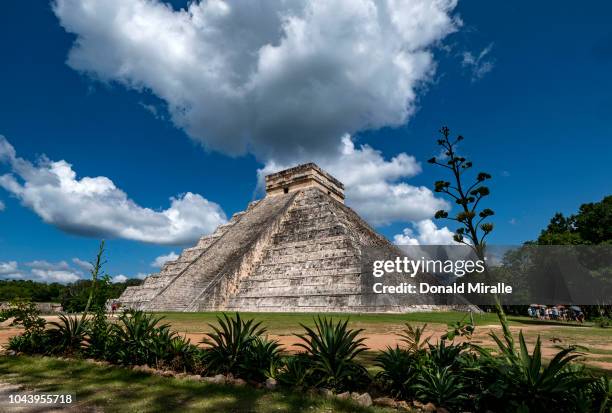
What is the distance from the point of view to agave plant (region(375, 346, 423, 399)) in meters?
4.23

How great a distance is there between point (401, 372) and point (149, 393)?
301 cm

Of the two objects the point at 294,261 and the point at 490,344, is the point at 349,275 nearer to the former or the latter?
the point at 294,261

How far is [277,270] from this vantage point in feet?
67.7

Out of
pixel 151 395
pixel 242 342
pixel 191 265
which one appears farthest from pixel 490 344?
pixel 191 265

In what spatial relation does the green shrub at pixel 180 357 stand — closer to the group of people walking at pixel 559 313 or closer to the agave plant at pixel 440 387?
the agave plant at pixel 440 387

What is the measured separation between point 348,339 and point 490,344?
18.2 feet

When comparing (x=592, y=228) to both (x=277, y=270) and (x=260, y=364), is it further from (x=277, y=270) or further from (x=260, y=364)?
(x=260, y=364)

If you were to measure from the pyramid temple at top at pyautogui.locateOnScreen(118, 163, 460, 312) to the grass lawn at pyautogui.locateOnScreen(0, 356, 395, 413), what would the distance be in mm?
12355

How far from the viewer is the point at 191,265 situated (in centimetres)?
2327

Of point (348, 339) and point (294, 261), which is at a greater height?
point (294, 261)

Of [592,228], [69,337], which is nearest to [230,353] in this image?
[69,337]

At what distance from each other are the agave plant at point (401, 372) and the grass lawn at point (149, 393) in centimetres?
56

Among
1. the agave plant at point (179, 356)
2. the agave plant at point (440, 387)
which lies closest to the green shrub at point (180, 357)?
the agave plant at point (179, 356)

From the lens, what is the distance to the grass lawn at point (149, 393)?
12.9ft
